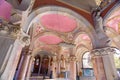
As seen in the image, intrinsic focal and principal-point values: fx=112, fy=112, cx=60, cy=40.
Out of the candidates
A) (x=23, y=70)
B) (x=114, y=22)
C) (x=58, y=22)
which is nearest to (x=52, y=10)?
(x=58, y=22)

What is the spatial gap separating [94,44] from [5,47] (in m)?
2.56

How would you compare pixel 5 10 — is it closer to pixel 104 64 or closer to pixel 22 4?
pixel 22 4

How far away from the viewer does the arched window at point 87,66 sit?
869 cm

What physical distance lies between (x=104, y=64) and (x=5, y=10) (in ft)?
9.12

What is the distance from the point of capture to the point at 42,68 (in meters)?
10.5

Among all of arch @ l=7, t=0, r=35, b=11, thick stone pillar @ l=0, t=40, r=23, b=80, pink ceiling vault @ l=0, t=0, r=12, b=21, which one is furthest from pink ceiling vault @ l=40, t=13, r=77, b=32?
thick stone pillar @ l=0, t=40, r=23, b=80

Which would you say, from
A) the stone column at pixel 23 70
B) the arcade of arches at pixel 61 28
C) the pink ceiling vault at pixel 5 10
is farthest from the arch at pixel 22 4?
the stone column at pixel 23 70

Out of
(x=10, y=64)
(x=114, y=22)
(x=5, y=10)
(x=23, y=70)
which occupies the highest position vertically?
(x=114, y=22)

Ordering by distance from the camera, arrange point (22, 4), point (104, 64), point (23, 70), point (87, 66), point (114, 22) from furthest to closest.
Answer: point (87, 66) → point (114, 22) → point (23, 70) → point (104, 64) → point (22, 4)

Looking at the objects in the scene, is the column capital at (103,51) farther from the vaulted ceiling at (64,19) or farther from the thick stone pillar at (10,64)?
the thick stone pillar at (10,64)

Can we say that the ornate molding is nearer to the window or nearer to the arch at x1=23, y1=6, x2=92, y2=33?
the arch at x1=23, y1=6, x2=92, y2=33

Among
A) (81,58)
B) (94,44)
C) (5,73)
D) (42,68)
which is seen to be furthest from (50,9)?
(42,68)

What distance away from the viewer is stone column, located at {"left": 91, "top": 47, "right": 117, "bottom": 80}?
114 inches

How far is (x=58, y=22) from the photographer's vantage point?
16.6 ft
